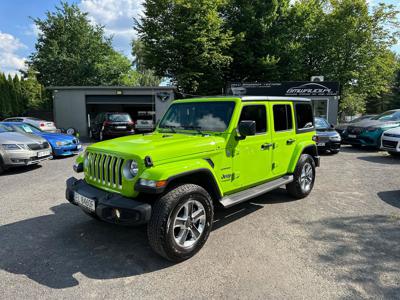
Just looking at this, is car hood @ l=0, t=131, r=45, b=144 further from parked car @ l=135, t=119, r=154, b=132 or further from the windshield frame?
parked car @ l=135, t=119, r=154, b=132

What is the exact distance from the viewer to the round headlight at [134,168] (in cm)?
338

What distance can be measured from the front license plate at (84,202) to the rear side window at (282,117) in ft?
10.3

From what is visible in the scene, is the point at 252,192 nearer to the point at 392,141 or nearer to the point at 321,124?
the point at 392,141

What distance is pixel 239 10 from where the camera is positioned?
2473cm

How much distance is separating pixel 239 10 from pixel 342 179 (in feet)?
69.9

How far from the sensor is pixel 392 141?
32.6 ft

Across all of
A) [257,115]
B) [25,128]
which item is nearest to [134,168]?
[257,115]

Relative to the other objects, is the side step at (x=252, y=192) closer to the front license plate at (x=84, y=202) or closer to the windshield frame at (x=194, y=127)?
the windshield frame at (x=194, y=127)

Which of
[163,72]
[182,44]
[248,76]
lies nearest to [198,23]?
[182,44]

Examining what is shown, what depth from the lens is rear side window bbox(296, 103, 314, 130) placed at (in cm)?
568

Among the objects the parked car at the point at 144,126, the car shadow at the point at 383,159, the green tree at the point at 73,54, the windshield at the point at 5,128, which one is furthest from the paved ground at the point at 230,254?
the green tree at the point at 73,54

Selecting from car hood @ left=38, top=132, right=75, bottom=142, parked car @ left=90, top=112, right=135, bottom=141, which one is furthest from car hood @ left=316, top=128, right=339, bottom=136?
car hood @ left=38, top=132, right=75, bottom=142

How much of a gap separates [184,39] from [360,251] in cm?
1983

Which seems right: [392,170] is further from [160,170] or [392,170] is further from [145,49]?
[145,49]
